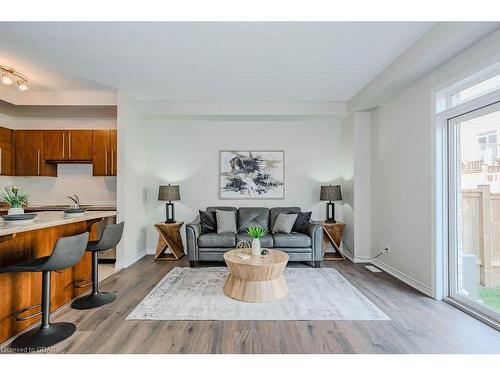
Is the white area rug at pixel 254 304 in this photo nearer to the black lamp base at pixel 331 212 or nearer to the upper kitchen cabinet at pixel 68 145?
the black lamp base at pixel 331 212

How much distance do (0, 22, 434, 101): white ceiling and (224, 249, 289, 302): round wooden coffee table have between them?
2368 millimetres

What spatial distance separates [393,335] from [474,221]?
152 cm

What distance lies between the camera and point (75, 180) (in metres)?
4.86

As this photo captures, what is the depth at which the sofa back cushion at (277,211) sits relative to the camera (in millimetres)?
4543

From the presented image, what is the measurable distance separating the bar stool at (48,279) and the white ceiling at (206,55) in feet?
6.79

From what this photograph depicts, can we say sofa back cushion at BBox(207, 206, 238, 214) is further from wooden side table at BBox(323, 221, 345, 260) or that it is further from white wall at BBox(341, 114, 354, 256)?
white wall at BBox(341, 114, 354, 256)

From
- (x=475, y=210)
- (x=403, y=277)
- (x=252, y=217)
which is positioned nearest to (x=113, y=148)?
(x=252, y=217)

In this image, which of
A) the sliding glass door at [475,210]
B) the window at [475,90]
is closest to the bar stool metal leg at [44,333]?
the sliding glass door at [475,210]

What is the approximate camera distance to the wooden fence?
7.87ft

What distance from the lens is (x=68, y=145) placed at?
452 centimetres

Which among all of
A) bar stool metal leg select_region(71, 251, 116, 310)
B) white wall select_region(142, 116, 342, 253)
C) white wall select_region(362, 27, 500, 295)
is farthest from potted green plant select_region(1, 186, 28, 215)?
white wall select_region(362, 27, 500, 295)

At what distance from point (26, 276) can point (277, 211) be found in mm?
3460

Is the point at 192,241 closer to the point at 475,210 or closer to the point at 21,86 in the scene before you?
the point at 21,86
